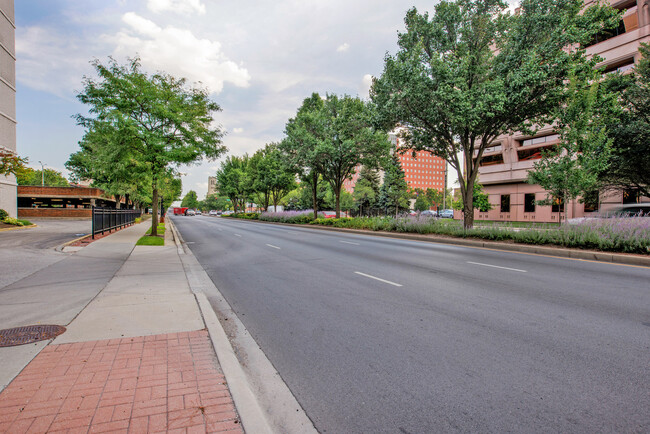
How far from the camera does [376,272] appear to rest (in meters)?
8.20

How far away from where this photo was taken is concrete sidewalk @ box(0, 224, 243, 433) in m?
2.36

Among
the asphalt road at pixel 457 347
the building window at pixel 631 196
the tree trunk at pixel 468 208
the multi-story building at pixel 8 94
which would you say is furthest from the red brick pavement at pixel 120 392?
the building window at pixel 631 196

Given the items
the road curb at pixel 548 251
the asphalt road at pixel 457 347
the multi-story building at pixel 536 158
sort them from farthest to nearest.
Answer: the multi-story building at pixel 536 158
the road curb at pixel 548 251
the asphalt road at pixel 457 347

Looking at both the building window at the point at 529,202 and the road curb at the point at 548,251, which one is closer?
the road curb at the point at 548,251

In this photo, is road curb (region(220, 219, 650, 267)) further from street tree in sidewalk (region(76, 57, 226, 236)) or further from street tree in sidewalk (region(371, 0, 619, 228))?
street tree in sidewalk (region(76, 57, 226, 236))

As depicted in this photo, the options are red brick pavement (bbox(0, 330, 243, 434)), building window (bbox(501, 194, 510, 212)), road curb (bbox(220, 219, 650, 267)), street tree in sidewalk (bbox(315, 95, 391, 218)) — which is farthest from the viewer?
building window (bbox(501, 194, 510, 212))

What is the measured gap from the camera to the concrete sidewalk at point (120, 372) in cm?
236

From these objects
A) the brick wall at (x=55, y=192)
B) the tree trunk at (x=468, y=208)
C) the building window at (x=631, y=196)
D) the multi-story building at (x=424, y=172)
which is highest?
the multi-story building at (x=424, y=172)

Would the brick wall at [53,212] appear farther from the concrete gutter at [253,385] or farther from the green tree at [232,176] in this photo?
the concrete gutter at [253,385]

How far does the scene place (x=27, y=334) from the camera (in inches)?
155

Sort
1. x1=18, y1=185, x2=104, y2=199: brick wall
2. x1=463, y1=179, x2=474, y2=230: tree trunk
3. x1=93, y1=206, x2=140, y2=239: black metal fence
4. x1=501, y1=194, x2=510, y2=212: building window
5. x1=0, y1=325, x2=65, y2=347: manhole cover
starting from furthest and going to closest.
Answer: x1=501, y1=194, x2=510, y2=212: building window → x1=18, y1=185, x2=104, y2=199: brick wall → x1=463, y1=179, x2=474, y2=230: tree trunk → x1=93, y1=206, x2=140, y2=239: black metal fence → x1=0, y1=325, x2=65, y2=347: manhole cover

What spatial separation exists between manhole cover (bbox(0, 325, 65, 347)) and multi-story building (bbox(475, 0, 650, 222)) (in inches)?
1159

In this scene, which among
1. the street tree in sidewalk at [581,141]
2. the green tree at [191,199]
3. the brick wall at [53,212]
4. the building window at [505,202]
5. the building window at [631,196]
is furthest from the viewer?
the green tree at [191,199]

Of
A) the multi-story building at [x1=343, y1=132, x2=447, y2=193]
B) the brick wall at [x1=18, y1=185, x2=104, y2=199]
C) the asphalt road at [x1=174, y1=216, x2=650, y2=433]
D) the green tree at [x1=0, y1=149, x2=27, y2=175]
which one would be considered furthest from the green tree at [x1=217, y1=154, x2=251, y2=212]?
the multi-story building at [x1=343, y1=132, x2=447, y2=193]
